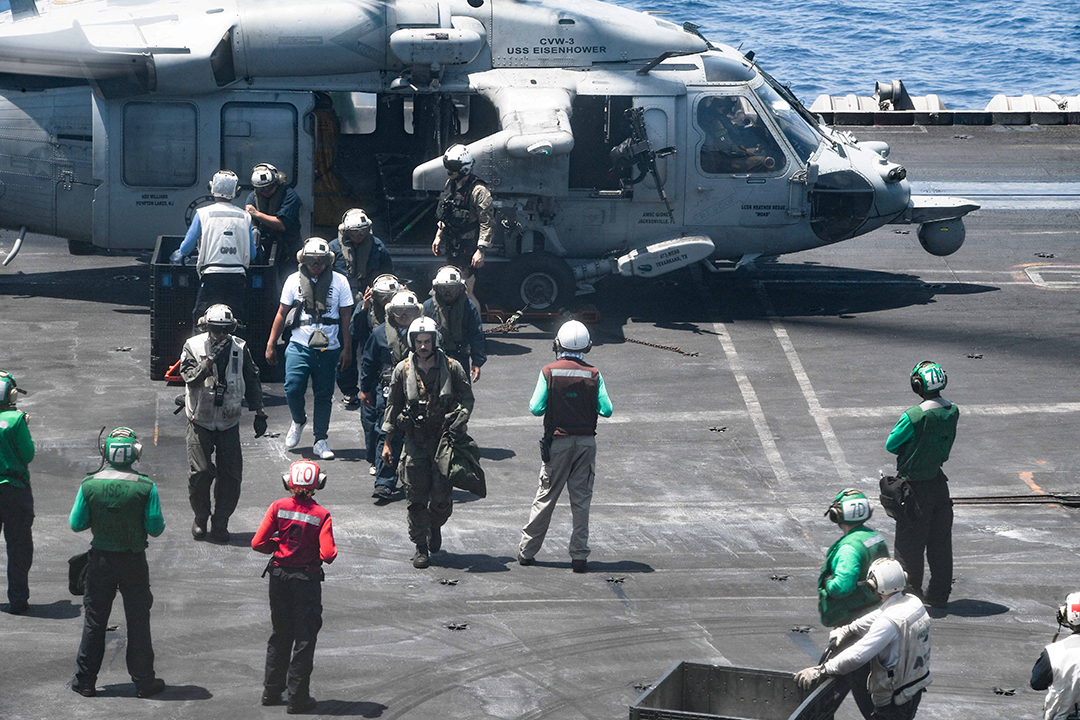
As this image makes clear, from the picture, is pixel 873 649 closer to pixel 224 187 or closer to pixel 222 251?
pixel 222 251

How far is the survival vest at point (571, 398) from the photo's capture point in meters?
10.6

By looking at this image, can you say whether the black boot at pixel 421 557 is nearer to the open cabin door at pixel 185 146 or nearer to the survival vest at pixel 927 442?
the survival vest at pixel 927 442

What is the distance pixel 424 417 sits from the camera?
34.7 feet

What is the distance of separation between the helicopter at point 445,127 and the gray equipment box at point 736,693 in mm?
9062

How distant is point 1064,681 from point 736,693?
5.45ft

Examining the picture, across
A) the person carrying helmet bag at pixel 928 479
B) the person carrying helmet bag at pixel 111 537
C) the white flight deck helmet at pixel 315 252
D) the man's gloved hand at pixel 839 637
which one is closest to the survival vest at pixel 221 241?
the white flight deck helmet at pixel 315 252

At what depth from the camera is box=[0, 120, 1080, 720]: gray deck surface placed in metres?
9.11

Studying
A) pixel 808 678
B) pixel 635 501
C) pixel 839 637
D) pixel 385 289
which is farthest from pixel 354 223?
pixel 808 678

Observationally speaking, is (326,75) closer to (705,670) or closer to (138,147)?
(138,147)

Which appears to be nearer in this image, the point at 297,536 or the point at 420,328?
the point at 297,536

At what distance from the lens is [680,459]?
516 inches

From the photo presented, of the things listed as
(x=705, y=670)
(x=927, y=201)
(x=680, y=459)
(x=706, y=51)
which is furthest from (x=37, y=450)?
(x=927, y=201)

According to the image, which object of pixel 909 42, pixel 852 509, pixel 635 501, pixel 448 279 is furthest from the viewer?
pixel 909 42

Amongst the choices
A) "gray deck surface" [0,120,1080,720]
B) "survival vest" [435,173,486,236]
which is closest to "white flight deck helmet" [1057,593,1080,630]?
"gray deck surface" [0,120,1080,720]
